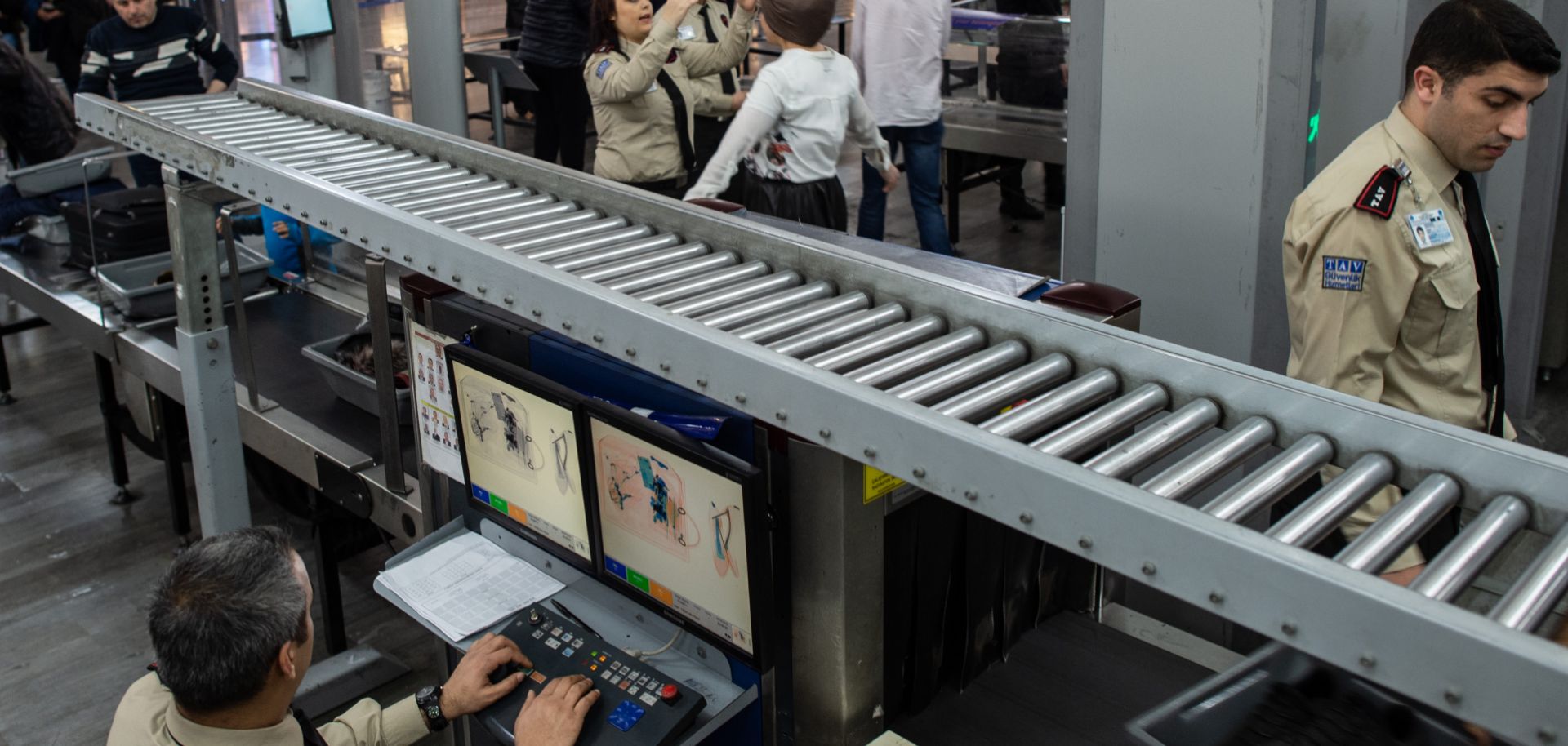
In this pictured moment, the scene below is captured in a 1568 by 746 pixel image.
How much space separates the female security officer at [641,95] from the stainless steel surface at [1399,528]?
3628 millimetres

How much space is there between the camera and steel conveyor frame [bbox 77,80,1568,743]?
3.46 feet

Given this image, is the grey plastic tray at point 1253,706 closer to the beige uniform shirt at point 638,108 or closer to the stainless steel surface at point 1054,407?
the stainless steel surface at point 1054,407

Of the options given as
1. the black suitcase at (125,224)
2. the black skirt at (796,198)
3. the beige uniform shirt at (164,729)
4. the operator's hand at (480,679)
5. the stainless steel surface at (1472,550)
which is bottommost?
the operator's hand at (480,679)

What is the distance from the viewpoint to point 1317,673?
178cm

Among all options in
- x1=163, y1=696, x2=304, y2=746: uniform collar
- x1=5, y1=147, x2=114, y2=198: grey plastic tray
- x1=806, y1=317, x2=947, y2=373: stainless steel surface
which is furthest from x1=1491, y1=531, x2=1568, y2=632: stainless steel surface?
x1=5, y1=147, x2=114, y2=198: grey plastic tray

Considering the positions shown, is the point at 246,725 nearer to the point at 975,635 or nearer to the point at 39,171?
the point at 975,635

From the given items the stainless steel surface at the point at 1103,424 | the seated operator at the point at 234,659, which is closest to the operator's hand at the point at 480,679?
the seated operator at the point at 234,659

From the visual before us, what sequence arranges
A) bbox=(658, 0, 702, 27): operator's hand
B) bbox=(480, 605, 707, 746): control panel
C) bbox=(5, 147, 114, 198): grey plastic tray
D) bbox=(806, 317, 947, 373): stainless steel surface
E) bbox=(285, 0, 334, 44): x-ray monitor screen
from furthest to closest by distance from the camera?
bbox=(285, 0, 334, 44): x-ray monitor screen, bbox=(5, 147, 114, 198): grey plastic tray, bbox=(658, 0, 702, 27): operator's hand, bbox=(480, 605, 707, 746): control panel, bbox=(806, 317, 947, 373): stainless steel surface

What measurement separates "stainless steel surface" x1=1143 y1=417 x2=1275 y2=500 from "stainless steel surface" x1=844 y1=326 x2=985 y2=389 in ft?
1.27

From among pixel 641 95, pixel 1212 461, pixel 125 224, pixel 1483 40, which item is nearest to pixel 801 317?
pixel 1212 461

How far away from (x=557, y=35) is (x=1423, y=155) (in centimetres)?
564

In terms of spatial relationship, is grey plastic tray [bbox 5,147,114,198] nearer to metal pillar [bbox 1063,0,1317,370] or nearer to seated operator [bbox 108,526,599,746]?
seated operator [bbox 108,526,599,746]

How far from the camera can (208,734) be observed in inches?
78.1

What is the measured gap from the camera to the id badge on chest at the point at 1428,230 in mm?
2270
